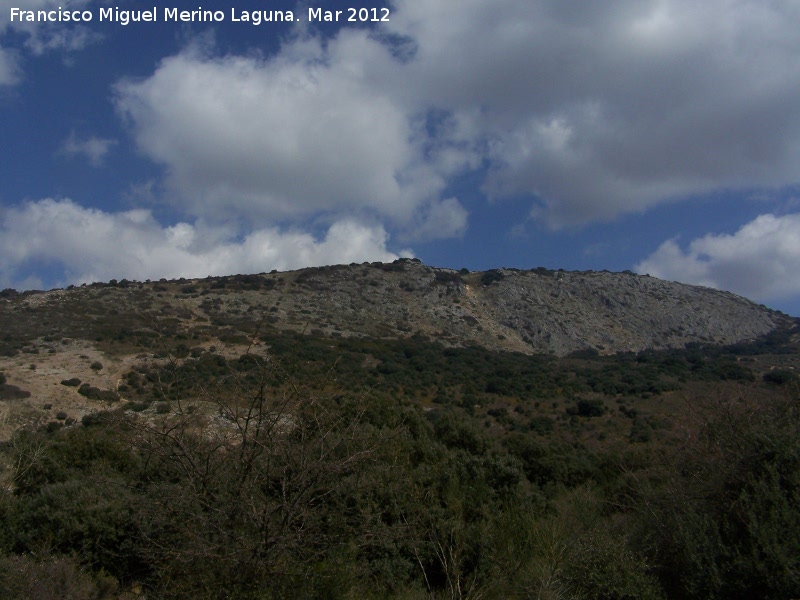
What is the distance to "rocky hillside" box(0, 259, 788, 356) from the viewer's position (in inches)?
1917

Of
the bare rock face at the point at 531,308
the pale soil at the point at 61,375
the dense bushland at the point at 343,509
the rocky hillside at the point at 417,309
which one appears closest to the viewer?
the dense bushland at the point at 343,509

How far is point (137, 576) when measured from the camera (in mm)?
8594

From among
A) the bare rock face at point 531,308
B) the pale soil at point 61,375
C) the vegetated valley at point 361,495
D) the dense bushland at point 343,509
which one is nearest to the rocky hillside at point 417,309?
the bare rock face at point 531,308

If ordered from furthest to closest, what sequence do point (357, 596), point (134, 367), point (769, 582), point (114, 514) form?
point (134, 367) → point (114, 514) → point (357, 596) → point (769, 582)

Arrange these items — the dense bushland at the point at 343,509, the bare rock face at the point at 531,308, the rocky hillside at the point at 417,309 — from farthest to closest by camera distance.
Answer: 1. the bare rock face at the point at 531,308
2. the rocky hillside at the point at 417,309
3. the dense bushland at the point at 343,509

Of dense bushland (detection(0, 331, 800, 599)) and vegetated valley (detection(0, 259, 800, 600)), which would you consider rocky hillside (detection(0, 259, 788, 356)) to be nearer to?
vegetated valley (detection(0, 259, 800, 600))

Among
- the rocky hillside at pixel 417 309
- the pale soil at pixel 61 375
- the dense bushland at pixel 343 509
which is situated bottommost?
the dense bushland at pixel 343 509

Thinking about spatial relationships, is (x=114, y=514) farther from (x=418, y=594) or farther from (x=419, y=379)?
(x=419, y=379)

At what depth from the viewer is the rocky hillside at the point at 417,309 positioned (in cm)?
4869

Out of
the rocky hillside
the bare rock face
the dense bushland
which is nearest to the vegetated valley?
the dense bushland

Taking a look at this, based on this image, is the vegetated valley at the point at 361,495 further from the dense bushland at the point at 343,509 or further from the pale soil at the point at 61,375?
the pale soil at the point at 61,375

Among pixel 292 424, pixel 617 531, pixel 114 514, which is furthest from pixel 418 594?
pixel 114 514

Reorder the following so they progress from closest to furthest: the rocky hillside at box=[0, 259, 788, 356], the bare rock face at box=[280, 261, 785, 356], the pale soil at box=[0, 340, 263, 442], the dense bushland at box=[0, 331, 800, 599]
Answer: the dense bushland at box=[0, 331, 800, 599]
the pale soil at box=[0, 340, 263, 442]
the rocky hillside at box=[0, 259, 788, 356]
the bare rock face at box=[280, 261, 785, 356]

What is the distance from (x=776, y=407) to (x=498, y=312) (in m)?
61.7
